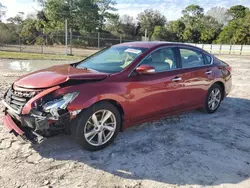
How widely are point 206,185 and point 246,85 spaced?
7.10 meters

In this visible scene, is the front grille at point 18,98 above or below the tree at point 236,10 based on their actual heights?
below

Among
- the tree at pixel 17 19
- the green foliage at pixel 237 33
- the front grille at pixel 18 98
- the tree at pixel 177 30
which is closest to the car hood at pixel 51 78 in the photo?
the front grille at pixel 18 98

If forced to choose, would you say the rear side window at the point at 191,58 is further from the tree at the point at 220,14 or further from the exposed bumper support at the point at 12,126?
the tree at the point at 220,14

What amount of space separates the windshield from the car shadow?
3.85 feet

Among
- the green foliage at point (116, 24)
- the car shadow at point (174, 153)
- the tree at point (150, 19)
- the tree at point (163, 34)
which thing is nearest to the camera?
the car shadow at point (174, 153)

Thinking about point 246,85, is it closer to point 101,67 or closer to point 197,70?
point 197,70

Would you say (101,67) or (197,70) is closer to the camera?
(101,67)

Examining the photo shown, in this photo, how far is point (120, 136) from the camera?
427 cm

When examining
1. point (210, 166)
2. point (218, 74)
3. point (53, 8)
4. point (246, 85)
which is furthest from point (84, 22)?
point (210, 166)

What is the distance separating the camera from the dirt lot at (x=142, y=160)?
119 inches

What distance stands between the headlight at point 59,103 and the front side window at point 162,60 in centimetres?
149

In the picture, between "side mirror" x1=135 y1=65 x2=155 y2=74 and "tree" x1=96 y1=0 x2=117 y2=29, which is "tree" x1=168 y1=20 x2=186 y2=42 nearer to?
"tree" x1=96 y1=0 x2=117 y2=29

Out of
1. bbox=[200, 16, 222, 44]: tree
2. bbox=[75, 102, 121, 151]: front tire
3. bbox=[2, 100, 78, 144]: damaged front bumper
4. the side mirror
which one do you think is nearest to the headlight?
bbox=[2, 100, 78, 144]: damaged front bumper

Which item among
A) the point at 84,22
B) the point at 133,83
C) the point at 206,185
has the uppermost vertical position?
the point at 84,22
